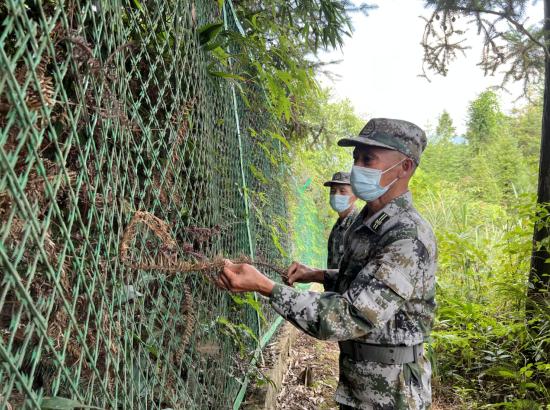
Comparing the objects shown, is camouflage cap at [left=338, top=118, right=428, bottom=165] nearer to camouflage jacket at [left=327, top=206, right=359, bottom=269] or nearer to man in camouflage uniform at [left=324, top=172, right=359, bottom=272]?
camouflage jacket at [left=327, top=206, right=359, bottom=269]

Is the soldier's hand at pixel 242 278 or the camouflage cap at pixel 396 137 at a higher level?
the camouflage cap at pixel 396 137

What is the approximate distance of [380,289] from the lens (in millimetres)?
1854

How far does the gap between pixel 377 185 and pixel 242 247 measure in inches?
52.1

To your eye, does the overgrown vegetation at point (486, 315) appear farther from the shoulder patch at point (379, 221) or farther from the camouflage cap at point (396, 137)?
the camouflage cap at point (396, 137)

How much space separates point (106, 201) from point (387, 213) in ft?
4.51

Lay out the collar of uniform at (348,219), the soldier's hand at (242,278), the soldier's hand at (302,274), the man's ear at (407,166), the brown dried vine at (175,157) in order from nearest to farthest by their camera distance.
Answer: the brown dried vine at (175,157), the soldier's hand at (242,278), the man's ear at (407,166), the soldier's hand at (302,274), the collar of uniform at (348,219)

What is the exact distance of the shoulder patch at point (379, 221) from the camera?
85.4 inches

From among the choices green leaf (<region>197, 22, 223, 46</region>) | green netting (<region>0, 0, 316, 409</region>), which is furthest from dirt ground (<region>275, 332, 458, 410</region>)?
green leaf (<region>197, 22, 223, 46</region>)

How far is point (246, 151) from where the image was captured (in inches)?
137

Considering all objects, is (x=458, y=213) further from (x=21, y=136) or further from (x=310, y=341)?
(x=21, y=136)

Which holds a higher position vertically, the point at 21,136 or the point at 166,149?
the point at 166,149

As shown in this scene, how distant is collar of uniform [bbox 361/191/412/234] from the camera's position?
2.17m

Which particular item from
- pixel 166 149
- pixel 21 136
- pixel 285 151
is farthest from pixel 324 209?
pixel 21 136

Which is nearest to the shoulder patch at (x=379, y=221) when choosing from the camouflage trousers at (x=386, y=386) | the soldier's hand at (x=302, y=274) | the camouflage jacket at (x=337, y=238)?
the soldier's hand at (x=302, y=274)
